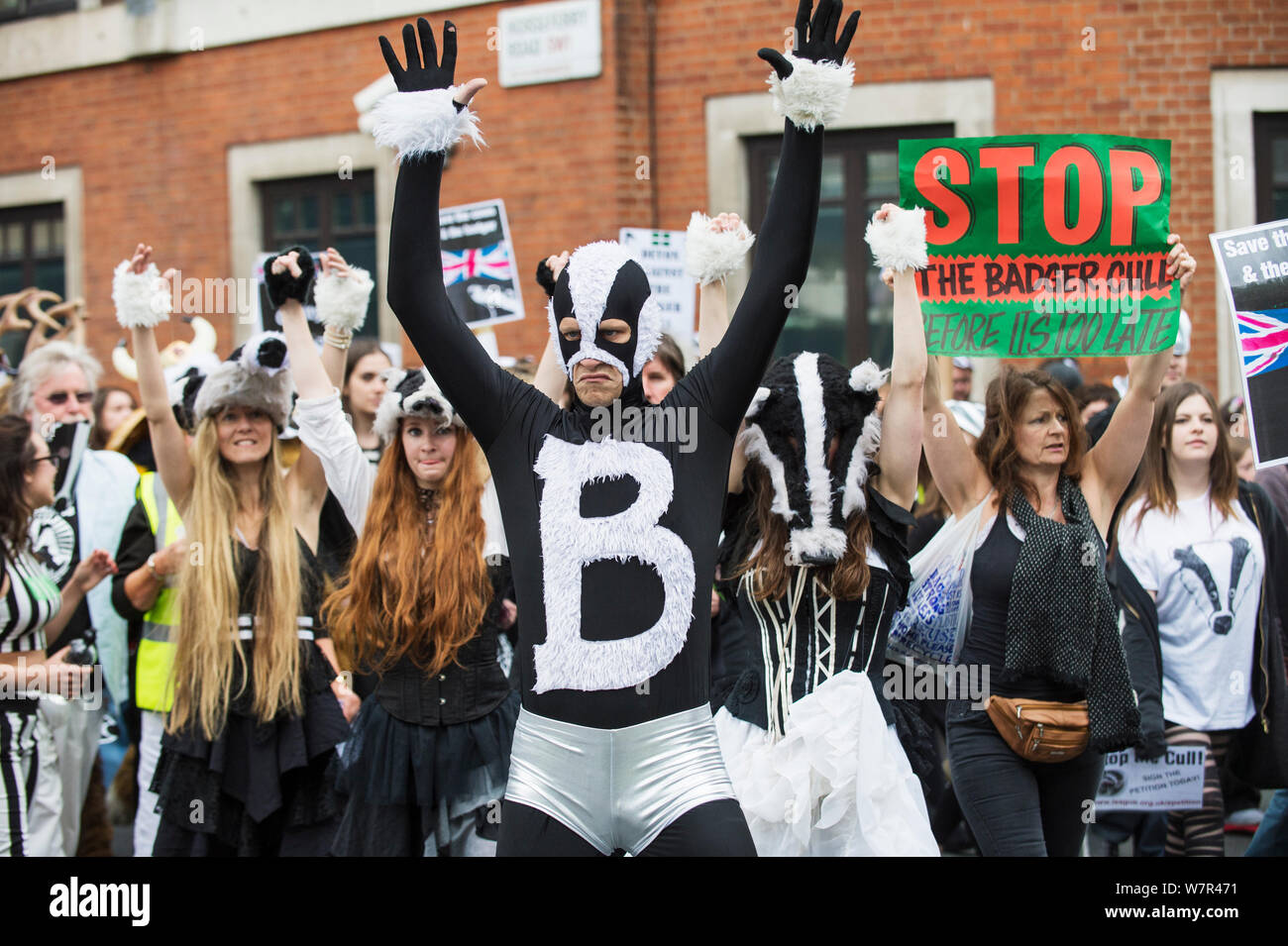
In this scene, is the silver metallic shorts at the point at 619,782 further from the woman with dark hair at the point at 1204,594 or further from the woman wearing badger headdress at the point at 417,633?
the woman with dark hair at the point at 1204,594

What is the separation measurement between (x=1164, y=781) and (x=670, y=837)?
10.5 feet

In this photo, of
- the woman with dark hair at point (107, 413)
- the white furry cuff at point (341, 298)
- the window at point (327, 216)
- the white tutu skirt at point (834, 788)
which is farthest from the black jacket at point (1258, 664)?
the window at point (327, 216)

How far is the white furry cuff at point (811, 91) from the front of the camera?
10.6ft

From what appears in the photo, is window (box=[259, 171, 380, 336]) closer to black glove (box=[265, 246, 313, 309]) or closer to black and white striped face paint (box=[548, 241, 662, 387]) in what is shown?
black glove (box=[265, 246, 313, 309])

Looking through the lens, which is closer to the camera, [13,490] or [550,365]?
[550,365]

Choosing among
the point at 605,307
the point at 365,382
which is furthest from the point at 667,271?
the point at 605,307

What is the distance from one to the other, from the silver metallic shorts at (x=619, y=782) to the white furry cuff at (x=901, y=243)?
5.28 feet

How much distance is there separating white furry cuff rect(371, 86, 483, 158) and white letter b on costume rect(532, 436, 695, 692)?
737mm

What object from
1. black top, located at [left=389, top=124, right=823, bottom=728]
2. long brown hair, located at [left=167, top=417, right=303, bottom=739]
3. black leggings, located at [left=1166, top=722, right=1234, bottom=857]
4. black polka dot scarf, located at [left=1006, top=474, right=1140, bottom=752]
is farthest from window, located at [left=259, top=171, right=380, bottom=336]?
black top, located at [left=389, top=124, right=823, bottom=728]

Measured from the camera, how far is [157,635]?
520 centimetres

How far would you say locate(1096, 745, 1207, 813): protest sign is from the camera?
5609mm

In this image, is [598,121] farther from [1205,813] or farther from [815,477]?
[815,477]

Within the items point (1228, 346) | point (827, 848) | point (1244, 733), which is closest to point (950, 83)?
point (1228, 346)

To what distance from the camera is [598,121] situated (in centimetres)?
980
